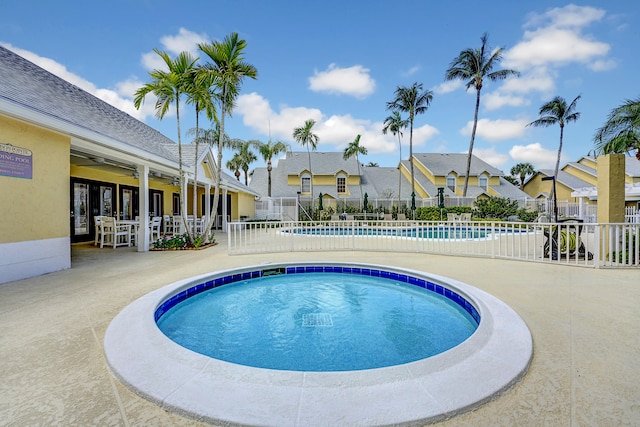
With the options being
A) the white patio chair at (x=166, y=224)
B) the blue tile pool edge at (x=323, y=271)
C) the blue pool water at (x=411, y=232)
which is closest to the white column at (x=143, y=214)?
the white patio chair at (x=166, y=224)

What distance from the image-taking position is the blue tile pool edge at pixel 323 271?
13.6ft

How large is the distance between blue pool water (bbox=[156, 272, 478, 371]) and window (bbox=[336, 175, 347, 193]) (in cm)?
2100

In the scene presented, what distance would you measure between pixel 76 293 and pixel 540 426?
5.54 m

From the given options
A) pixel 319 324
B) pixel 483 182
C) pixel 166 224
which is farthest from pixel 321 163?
pixel 319 324

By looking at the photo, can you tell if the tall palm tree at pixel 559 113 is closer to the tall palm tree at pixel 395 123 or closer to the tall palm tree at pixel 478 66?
the tall palm tree at pixel 478 66

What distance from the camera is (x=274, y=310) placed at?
4566mm

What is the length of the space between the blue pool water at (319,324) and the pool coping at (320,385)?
2.37ft

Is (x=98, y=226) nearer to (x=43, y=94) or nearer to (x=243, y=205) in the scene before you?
(x=43, y=94)

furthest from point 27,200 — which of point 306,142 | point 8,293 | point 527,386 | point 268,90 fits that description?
point 306,142

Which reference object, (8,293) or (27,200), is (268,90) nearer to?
(27,200)

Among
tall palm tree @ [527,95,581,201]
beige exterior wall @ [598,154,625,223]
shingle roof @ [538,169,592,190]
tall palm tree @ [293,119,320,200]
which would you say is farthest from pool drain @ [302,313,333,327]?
shingle roof @ [538,169,592,190]

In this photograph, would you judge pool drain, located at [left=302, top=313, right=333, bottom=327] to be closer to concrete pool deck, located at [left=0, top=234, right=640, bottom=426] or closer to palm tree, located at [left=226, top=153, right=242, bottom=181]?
concrete pool deck, located at [left=0, top=234, right=640, bottom=426]

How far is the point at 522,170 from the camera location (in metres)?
41.9

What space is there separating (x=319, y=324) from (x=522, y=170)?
47.9 meters
